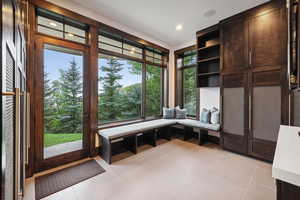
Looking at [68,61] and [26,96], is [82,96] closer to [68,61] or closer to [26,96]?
[68,61]

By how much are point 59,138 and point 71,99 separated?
2.64 ft

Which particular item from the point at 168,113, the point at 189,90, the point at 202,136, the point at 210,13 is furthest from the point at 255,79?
the point at 168,113

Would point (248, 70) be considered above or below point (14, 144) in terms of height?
above

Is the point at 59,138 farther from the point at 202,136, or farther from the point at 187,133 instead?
the point at 202,136

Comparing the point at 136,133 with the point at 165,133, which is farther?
the point at 165,133

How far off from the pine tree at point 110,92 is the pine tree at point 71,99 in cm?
50

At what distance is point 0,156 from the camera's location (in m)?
0.49

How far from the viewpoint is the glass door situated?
230cm

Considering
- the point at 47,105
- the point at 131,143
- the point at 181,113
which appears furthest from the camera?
the point at 181,113

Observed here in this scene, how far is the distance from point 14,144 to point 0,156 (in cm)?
55

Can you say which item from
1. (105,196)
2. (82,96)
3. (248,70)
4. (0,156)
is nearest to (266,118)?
(248,70)

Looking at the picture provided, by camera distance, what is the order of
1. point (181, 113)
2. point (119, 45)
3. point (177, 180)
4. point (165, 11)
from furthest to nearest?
point (181, 113), point (119, 45), point (165, 11), point (177, 180)

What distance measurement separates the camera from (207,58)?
3.85 m

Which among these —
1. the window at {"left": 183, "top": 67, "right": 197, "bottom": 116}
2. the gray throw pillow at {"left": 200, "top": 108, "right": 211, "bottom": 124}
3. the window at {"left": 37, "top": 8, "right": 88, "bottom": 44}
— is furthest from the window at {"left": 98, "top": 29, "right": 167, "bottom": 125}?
the gray throw pillow at {"left": 200, "top": 108, "right": 211, "bottom": 124}
